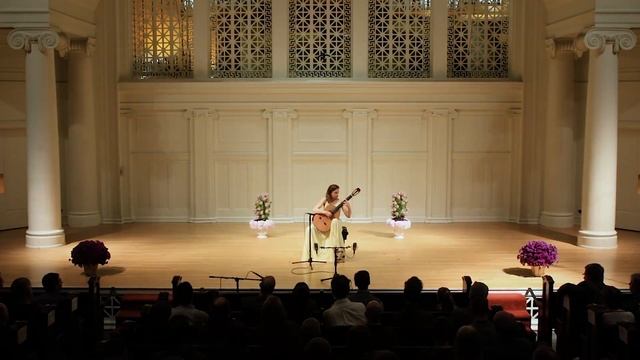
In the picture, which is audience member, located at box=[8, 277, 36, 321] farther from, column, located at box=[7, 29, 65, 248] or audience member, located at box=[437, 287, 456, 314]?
column, located at box=[7, 29, 65, 248]

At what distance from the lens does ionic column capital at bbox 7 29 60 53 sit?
13.0 meters

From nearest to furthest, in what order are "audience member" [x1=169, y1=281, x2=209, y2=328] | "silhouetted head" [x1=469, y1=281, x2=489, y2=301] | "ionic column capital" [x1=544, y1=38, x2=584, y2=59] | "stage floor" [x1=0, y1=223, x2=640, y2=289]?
"silhouetted head" [x1=469, y1=281, x2=489, y2=301] < "audience member" [x1=169, y1=281, x2=209, y2=328] < "stage floor" [x1=0, y1=223, x2=640, y2=289] < "ionic column capital" [x1=544, y1=38, x2=584, y2=59]

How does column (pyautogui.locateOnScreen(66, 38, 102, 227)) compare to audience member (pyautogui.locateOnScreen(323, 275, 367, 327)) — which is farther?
column (pyautogui.locateOnScreen(66, 38, 102, 227))

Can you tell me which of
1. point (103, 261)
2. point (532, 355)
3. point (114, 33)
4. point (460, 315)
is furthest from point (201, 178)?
point (532, 355)

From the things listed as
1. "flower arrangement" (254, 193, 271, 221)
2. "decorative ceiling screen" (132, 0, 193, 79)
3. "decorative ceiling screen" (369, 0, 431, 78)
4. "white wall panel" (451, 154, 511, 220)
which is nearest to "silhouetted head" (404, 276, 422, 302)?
"flower arrangement" (254, 193, 271, 221)

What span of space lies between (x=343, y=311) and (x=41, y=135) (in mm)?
8581

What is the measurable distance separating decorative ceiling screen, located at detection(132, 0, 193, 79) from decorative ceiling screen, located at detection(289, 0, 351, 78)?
2.49 metres

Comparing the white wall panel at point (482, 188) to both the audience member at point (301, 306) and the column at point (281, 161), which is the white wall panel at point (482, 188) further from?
the audience member at point (301, 306)

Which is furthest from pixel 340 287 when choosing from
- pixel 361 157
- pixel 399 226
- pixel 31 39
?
pixel 361 157

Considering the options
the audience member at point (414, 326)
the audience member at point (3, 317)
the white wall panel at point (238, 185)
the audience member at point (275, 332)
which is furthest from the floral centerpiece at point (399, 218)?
the audience member at point (3, 317)

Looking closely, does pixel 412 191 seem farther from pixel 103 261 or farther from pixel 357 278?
pixel 357 278

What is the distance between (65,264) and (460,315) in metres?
7.79

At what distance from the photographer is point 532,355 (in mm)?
5168

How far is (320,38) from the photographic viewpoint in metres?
16.9
